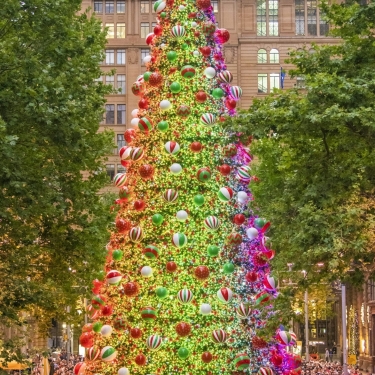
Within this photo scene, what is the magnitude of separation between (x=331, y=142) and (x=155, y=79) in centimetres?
493

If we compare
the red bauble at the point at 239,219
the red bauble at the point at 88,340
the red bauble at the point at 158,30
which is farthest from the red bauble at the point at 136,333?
the red bauble at the point at 158,30

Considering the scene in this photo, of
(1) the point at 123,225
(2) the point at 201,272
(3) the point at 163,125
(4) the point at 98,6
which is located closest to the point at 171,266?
(2) the point at 201,272

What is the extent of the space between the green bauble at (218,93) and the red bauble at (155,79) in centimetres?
129

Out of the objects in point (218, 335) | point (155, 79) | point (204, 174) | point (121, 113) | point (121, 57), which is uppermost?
point (121, 57)

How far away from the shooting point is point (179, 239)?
22.0 meters

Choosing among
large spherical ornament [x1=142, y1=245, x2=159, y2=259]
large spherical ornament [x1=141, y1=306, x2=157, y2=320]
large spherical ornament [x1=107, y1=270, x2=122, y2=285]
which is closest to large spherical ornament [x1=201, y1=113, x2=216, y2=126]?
large spherical ornament [x1=142, y1=245, x2=159, y2=259]

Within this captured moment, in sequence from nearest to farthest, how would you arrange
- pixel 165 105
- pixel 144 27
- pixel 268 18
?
1. pixel 165 105
2. pixel 268 18
3. pixel 144 27

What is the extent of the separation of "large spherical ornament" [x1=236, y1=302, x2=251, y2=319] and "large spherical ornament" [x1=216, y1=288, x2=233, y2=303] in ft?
1.25

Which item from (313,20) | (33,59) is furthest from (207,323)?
(313,20)

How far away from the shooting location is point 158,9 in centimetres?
2392

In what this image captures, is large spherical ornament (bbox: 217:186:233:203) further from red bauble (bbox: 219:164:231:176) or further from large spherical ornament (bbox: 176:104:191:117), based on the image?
large spherical ornament (bbox: 176:104:191:117)

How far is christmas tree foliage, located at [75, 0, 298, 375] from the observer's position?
22266mm

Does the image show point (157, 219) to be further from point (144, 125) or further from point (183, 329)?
point (183, 329)

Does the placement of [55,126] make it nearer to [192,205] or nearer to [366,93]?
[192,205]
